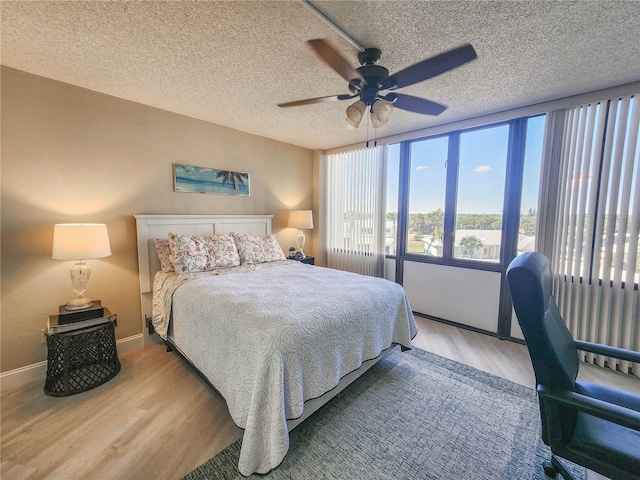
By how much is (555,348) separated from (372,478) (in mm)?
1123

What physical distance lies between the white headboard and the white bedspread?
0.35 meters

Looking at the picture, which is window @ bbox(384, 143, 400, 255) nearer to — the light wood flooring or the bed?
the bed

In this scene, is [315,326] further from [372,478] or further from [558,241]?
[558,241]

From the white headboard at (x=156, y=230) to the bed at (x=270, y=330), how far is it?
0.01 m

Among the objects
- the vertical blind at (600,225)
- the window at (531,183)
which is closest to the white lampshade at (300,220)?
the window at (531,183)

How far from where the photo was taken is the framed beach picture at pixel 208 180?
3.09 m

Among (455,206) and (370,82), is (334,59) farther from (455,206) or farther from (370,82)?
(455,206)

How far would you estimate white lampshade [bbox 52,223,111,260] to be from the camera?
2.04 metres

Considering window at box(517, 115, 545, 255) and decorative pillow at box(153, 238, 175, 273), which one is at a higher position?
window at box(517, 115, 545, 255)

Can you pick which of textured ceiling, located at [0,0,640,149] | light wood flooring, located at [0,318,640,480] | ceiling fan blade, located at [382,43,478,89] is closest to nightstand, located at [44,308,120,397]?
light wood flooring, located at [0,318,640,480]

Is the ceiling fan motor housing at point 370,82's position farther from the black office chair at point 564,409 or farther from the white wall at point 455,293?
the white wall at point 455,293

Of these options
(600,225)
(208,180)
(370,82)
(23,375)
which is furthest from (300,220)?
(600,225)

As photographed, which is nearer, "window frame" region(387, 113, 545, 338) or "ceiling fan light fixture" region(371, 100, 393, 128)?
"ceiling fan light fixture" region(371, 100, 393, 128)

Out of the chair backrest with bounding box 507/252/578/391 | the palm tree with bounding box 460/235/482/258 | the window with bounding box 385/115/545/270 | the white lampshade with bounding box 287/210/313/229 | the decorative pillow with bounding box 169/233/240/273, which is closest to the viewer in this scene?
the chair backrest with bounding box 507/252/578/391
